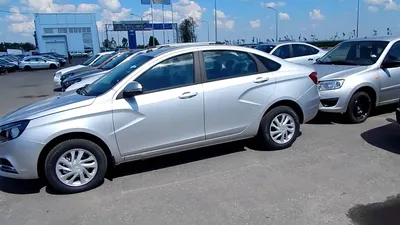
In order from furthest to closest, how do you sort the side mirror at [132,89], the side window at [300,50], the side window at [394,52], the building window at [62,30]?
1. the building window at [62,30]
2. the side window at [300,50]
3. the side window at [394,52]
4. the side mirror at [132,89]

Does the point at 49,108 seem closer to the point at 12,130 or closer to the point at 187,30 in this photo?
the point at 12,130

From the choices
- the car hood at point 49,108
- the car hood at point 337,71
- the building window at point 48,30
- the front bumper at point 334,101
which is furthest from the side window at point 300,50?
the building window at point 48,30

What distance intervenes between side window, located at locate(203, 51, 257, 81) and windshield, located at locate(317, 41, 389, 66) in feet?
10.6

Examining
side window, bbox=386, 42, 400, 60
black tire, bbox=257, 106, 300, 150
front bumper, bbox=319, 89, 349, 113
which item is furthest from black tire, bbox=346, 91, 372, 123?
black tire, bbox=257, 106, 300, 150

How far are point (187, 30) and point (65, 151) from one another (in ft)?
189

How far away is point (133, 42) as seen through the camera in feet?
158

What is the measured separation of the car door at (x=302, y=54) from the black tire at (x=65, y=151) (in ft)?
30.4

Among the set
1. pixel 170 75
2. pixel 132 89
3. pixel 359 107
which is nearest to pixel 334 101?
pixel 359 107

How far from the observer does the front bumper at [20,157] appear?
3.59 m

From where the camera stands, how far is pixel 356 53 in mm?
7074

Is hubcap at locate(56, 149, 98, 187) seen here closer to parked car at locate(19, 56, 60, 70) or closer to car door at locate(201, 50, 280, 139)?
car door at locate(201, 50, 280, 139)

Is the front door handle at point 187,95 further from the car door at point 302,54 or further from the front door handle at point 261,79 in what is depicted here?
the car door at point 302,54

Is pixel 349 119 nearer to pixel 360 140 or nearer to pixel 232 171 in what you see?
pixel 360 140

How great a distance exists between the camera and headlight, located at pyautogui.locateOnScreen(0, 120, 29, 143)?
3635 millimetres
